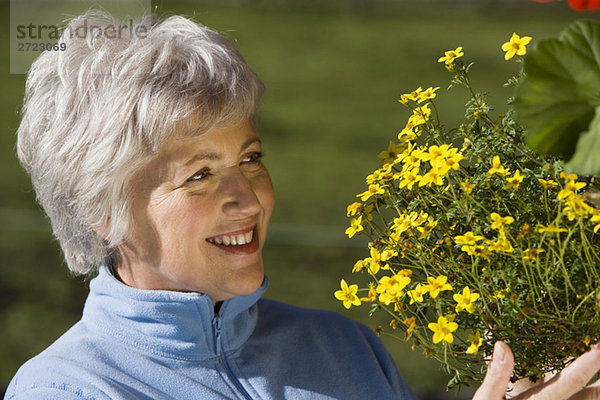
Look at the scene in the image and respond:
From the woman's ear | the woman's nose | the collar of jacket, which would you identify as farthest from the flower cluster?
the woman's ear

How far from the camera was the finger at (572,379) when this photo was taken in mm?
1102

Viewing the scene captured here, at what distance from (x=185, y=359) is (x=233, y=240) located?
0.24m

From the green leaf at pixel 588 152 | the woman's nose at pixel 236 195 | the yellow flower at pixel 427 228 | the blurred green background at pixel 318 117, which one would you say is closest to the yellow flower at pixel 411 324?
the yellow flower at pixel 427 228

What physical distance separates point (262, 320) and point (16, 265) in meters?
4.50

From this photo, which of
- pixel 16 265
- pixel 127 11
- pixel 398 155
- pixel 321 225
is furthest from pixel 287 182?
pixel 398 155

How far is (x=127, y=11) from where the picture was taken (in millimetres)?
1945

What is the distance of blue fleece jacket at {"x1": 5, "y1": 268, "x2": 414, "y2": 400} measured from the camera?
1.45 meters

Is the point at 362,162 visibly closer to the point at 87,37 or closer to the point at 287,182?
the point at 287,182

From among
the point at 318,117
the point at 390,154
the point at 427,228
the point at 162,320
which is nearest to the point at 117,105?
the point at 162,320

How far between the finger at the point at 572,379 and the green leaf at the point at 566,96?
0.31 metres

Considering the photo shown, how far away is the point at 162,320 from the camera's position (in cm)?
151

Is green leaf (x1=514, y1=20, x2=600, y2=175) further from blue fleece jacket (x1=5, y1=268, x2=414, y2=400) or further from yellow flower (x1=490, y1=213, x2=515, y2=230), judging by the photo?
blue fleece jacket (x1=5, y1=268, x2=414, y2=400)

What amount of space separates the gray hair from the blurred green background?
22 cm

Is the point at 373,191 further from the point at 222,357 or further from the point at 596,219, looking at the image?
the point at 222,357
